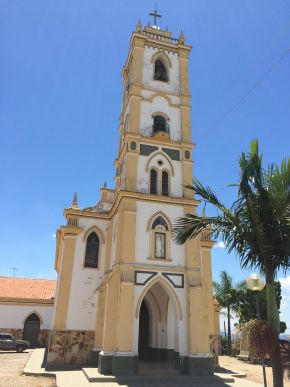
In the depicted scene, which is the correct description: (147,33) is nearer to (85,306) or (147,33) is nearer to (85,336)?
(85,306)

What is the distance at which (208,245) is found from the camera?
21.0 metres

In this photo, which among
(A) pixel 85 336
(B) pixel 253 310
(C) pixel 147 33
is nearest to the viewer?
(A) pixel 85 336

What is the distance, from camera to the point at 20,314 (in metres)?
29.7

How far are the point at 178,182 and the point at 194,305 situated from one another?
6652 millimetres

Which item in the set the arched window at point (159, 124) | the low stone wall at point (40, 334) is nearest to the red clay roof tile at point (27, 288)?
the low stone wall at point (40, 334)

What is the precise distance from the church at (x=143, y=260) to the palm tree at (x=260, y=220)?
879 centimetres

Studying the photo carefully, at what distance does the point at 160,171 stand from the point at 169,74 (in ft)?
24.3

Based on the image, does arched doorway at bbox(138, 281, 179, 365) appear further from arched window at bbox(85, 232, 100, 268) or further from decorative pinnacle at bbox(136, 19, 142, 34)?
decorative pinnacle at bbox(136, 19, 142, 34)

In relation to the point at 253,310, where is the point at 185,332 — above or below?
below

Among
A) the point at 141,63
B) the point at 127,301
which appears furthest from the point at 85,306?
the point at 141,63

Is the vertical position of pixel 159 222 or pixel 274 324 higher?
pixel 159 222

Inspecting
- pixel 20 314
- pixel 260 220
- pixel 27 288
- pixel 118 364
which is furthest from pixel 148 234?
pixel 27 288

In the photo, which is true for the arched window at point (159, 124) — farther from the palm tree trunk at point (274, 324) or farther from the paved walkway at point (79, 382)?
the palm tree trunk at point (274, 324)

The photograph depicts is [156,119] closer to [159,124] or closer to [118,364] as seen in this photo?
[159,124]
